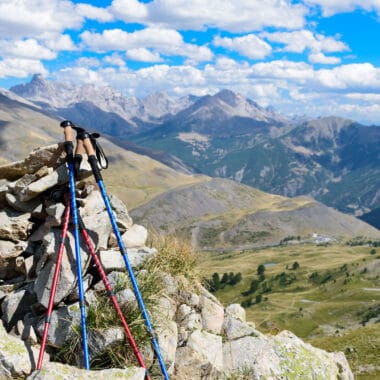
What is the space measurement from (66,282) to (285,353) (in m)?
7.78

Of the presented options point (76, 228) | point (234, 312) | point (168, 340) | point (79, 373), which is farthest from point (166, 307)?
point (234, 312)

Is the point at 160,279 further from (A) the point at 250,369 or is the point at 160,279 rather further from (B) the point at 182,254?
(A) the point at 250,369

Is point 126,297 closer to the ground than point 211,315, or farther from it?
farther from it

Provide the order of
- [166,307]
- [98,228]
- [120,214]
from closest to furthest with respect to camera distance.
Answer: [166,307] < [98,228] < [120,214]

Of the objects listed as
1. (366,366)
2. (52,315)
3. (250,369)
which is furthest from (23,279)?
(366,366)

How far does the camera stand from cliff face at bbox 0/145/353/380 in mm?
11727

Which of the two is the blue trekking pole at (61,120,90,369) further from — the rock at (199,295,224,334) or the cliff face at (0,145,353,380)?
the rock at (199,295,224,334)

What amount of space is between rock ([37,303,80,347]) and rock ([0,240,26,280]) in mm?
3221

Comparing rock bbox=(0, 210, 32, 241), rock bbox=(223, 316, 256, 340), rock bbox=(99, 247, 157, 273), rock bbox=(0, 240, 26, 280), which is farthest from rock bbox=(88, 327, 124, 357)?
rock bbox=(0, 210, 32, 241)

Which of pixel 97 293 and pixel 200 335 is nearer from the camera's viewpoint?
pixel 97 293

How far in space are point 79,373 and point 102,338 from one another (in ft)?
5.08

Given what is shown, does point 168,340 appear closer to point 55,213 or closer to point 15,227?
point 55,213

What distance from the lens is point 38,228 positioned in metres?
15.1

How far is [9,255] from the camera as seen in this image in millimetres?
14539
